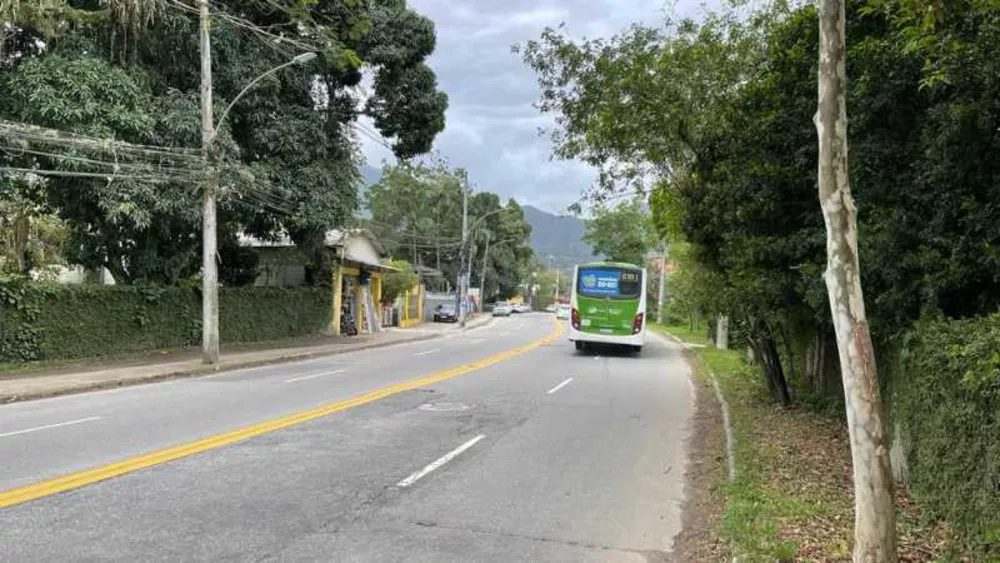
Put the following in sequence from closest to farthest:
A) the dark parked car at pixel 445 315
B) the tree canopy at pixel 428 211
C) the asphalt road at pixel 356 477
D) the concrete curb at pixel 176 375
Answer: the asphalt road at pixel 356 477
the concrete curb at pixel 176 375
the dark parked car at pixel 445 315
the tree canopy at pixel 428 211

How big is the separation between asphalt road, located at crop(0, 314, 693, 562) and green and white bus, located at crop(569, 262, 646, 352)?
11598 mm

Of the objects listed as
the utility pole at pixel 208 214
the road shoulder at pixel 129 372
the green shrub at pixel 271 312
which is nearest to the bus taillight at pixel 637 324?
the road shoulder at pixel 129 372

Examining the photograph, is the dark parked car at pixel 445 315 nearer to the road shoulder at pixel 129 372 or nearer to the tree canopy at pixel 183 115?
the tree canopy at pixel 183 115

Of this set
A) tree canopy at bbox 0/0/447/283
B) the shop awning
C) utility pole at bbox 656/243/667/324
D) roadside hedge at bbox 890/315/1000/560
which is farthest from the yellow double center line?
utility pole at bbox 656/243/667/324

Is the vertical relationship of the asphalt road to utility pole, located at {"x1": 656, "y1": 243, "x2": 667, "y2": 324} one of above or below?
below

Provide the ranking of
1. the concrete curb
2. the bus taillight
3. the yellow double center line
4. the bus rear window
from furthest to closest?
1. the bus rear window
2. the bus taillight
3. the concrete curb
4. the yellow double center line

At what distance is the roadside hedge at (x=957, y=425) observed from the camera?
176 inches

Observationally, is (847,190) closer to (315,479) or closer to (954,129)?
(954,129)

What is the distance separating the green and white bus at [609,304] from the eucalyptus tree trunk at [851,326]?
2158cm

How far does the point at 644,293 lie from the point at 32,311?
1854 centimetres

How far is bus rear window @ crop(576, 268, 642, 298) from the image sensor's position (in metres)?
26.8

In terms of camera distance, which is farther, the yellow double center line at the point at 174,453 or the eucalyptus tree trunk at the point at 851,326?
the yellow double center line at the point at 174,453

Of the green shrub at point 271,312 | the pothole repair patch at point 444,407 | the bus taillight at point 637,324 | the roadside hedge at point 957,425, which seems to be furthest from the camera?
the bus taillight at point 637,324

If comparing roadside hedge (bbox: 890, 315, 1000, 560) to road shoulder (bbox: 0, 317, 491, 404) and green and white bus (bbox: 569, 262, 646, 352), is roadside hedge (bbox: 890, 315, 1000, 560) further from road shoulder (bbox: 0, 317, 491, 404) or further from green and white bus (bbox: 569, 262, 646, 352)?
green and white bus (bbox: 569, 262, 646, 352)
